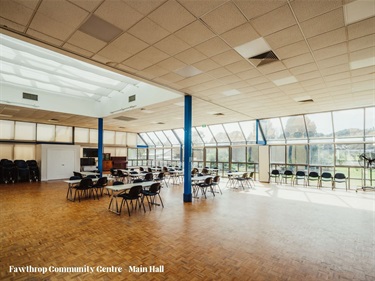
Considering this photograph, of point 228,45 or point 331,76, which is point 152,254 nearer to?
point 228,45

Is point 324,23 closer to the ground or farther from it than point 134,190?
farther from it

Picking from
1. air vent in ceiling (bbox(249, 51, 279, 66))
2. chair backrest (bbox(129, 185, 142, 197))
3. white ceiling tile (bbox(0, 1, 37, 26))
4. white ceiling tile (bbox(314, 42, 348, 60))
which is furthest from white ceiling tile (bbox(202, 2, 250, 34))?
chair backrest (bbox(129, 185, 142, 197))

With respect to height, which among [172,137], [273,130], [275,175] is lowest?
[275,175]

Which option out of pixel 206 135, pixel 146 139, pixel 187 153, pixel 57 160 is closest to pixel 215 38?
pixel 187 153

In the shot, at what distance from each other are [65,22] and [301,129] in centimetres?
1142

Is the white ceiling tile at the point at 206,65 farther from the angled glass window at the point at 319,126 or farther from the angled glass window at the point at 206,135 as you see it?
the angled glass window at the point at 206,135

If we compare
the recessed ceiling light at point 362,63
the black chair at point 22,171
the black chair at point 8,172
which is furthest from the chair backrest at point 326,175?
the black chair at point 8,172

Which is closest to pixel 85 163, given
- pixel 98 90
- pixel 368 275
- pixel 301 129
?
pixel 98 90

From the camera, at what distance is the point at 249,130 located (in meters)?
13.0

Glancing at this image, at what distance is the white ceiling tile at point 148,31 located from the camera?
126 inches

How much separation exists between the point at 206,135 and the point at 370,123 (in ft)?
30.5

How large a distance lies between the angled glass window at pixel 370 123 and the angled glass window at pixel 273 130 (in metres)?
3.69

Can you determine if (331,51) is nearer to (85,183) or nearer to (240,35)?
(240,35)

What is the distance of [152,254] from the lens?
3.24 metres
